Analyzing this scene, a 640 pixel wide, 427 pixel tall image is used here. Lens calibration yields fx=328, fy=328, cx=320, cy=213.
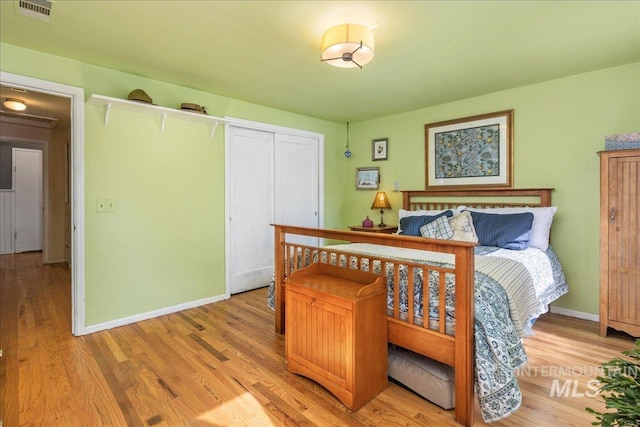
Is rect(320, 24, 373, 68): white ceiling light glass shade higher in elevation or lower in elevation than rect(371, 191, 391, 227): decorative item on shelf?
higher

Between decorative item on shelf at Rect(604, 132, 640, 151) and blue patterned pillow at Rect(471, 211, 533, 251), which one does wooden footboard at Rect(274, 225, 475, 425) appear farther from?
decorative item on shelf at Rect(604, 132, 640, 151)

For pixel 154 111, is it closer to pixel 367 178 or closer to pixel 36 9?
pixel 36 9

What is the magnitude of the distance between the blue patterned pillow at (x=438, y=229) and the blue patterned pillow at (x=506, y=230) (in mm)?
289

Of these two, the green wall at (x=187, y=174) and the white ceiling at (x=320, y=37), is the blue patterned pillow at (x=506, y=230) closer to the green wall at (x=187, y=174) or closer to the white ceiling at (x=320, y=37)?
the green wall at (x=187, y=174)

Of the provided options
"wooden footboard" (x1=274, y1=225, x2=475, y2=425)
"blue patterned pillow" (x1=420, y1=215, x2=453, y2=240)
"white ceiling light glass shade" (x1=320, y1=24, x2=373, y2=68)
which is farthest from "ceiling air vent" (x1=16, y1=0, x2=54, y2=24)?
"blue patterned pillow" (x1=420, y1=215, x2=453, y2=240)

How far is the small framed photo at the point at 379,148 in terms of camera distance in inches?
180

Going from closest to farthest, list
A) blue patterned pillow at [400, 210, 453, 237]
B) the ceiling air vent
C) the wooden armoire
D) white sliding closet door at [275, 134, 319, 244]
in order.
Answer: the ceiling air vent < the wooden armoire < blue patterned pillow at [400, 210, 453, 237] < white sliding closet door at [275, 134, 319, 244]

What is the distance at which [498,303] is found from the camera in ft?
6.01

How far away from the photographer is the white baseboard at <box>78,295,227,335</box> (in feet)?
9.29

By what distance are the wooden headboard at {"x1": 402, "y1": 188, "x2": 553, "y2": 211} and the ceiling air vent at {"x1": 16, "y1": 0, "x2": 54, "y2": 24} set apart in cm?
371

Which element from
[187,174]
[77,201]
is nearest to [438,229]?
[187,174]

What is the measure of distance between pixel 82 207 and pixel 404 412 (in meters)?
2.87

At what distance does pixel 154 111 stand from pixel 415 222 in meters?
2.79

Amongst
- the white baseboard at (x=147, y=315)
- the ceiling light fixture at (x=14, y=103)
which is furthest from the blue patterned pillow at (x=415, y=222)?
the ceiling light fixture at (x=14, y=103)
